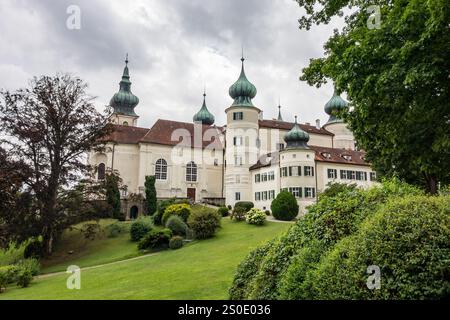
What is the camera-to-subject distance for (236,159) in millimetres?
47031

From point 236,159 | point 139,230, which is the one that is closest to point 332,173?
point 236,159

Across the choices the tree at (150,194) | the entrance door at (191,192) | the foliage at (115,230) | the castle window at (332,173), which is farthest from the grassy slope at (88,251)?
the castle window at (332,173)

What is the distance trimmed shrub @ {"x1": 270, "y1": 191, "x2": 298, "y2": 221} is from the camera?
35656 millimetres

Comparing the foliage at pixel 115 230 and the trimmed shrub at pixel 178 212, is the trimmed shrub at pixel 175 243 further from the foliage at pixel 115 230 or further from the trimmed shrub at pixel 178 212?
the foliage at pixel 115 230

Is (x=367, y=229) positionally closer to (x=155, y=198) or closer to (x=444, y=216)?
(x=444, y=216)

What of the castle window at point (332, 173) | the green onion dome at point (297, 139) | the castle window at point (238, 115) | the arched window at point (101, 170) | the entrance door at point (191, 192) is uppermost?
the castle window at point (238, 115)

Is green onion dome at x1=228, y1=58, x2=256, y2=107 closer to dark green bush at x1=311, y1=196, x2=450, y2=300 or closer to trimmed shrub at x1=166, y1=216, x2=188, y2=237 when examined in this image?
trimmed shrub at x1=166, y1=216, x2=188, y2=237

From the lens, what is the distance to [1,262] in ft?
88.5

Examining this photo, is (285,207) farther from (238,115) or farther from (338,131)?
(338,131)

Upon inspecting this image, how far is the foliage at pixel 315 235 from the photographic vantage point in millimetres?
6156

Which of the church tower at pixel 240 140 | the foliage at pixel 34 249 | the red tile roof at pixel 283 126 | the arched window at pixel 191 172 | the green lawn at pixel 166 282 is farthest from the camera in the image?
the red tile roof at pixel 283 126

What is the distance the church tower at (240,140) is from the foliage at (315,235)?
127 ft

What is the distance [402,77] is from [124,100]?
214 ft
